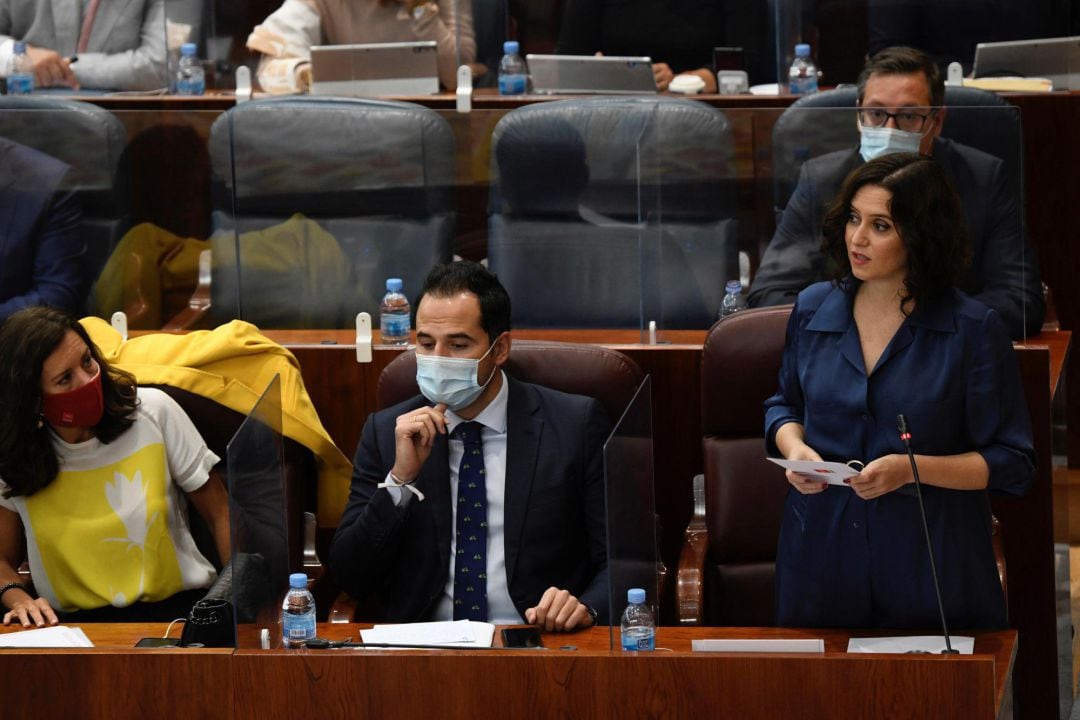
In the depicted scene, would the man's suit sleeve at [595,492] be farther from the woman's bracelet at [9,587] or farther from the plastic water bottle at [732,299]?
the woman's bracelet at [9,587]

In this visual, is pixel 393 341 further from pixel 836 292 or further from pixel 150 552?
pixel 836 292

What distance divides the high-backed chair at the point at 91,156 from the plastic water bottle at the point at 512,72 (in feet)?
4.20

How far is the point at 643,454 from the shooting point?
2.46m

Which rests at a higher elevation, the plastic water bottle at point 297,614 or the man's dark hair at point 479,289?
the man's dark hair at point 479,289

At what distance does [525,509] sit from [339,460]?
1.45 feet

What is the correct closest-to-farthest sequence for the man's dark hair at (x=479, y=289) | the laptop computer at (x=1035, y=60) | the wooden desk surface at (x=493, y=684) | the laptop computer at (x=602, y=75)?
the wooden desk surface at (x=493, y=684) → the man's dark hair at (x=479, y=289) → the laptop computer at (x=1035, y=60) → the laptop computer at (x=602, y=75)

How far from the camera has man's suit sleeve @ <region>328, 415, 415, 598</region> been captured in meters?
2.77

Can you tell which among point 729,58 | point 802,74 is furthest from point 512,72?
point 802,74

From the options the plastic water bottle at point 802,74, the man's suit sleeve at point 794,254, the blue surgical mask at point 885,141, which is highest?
the plastic water bottle at point 802,74

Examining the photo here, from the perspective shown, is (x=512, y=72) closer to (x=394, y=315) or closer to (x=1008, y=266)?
(x=394, y=315)

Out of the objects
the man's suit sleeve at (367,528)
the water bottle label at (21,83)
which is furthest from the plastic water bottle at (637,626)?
the water bottle label at (21,83)

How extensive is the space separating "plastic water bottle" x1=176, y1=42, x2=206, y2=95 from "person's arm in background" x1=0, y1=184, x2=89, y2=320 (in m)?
1.31

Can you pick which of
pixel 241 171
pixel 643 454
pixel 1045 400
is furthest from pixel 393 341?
pixel 1045 400

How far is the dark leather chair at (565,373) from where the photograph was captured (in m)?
2.95
